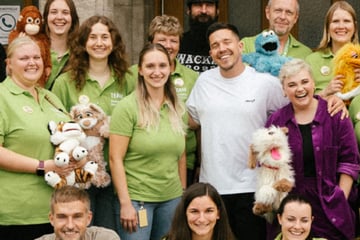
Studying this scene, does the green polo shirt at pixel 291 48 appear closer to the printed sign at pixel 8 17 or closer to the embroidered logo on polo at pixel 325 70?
the embroidered logo on polo at pixel 325 70

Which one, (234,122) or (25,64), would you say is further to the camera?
(234,122)

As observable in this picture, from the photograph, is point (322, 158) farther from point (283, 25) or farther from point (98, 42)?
point (98, 42)

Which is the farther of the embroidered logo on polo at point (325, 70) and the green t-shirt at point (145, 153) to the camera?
the embroidered logo on polo at point (325, 70)

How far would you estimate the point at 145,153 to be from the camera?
5.66 m

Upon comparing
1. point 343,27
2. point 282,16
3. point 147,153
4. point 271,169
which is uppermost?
point 282,16

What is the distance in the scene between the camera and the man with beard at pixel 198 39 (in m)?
6.69

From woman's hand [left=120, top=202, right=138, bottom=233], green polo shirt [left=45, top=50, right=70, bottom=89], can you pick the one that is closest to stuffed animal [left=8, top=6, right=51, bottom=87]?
green polo shirt [left=45, top=50, right=70, bottom=89]

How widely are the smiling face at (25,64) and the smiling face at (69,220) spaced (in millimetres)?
908

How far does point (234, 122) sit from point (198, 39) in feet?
3.97

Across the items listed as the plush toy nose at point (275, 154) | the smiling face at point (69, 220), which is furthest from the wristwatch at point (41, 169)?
the plush toy nose at point (275, 154)

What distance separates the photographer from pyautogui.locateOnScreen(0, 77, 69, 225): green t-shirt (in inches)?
212

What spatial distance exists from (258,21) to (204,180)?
2746 mm

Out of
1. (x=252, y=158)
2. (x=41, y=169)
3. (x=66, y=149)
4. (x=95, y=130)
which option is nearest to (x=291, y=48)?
(x=252, y=158)

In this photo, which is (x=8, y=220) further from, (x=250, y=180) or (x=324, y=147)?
(x=324, y=147)
